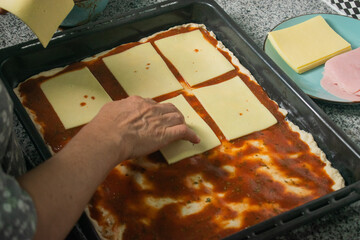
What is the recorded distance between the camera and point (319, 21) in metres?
1.60

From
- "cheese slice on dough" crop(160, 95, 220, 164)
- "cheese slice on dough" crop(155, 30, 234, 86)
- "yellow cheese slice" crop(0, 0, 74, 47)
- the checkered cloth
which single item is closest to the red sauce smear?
"cheese slice on dough" crop(160, 95, 220, 164)

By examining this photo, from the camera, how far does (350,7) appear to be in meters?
1.80

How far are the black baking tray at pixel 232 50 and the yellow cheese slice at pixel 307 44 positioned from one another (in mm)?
135

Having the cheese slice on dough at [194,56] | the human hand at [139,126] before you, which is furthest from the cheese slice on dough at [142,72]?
the human hand at [139,126]

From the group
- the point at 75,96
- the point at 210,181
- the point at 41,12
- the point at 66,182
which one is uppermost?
the point at 41,12

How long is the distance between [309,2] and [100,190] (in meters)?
1.27

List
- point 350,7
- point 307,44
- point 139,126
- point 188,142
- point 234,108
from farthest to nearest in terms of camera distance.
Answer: point 350,7 → point 307,44 → point 234,108 → point 188,142 → point 139,126

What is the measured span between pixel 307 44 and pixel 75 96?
33.7 inches

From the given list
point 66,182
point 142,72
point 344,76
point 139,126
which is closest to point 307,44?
point 344,76

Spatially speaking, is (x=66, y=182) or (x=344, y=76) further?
(x=344, y=76)

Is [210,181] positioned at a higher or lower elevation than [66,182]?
lower

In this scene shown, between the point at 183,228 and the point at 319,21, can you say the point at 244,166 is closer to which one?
the point at 183,228

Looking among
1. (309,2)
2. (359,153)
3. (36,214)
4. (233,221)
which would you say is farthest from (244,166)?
(309,2)

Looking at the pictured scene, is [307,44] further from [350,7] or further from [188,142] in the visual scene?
[188,142]
